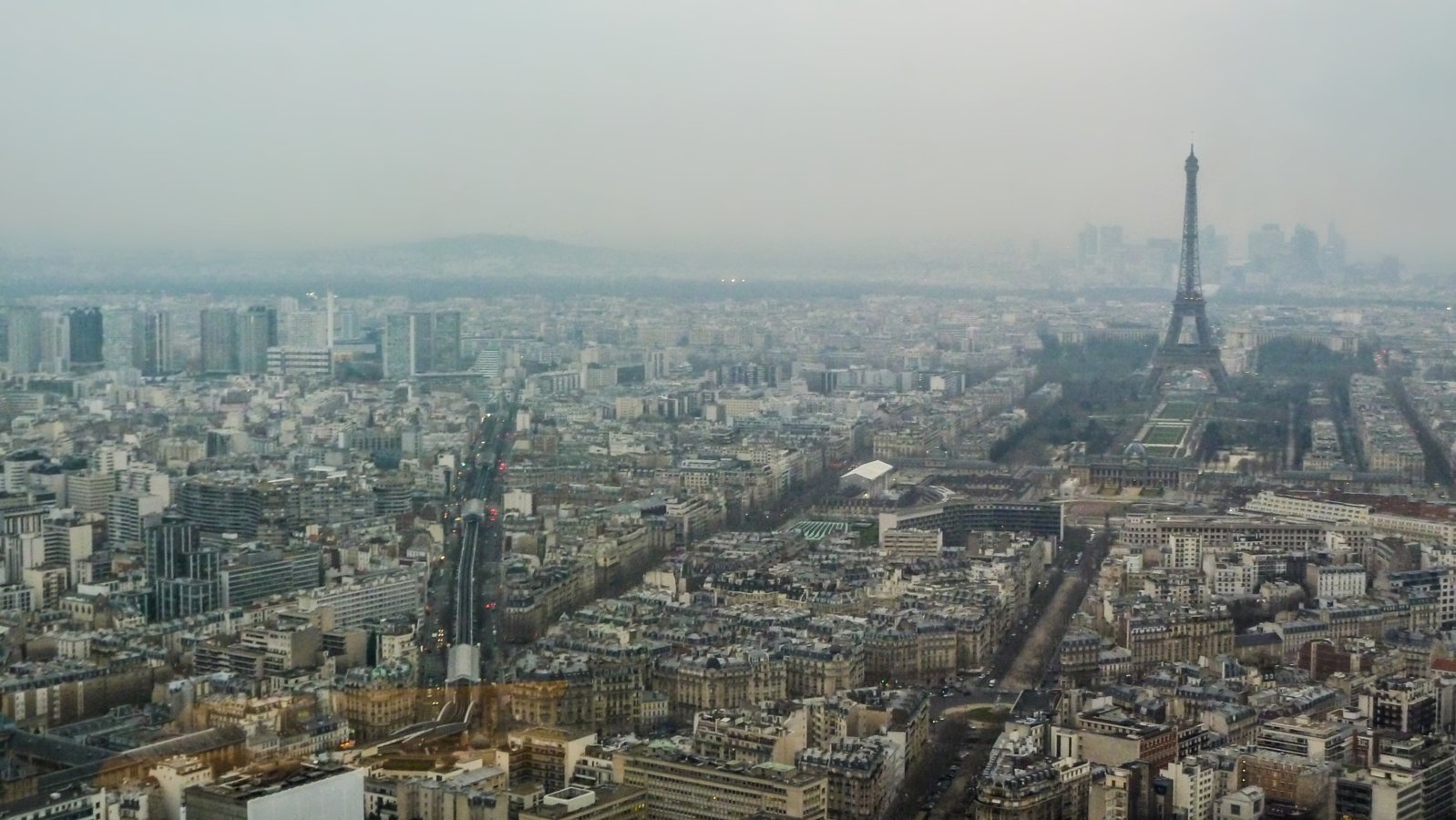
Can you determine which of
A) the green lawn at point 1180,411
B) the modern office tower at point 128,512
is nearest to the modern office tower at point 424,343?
the modern office tower at point 128,512

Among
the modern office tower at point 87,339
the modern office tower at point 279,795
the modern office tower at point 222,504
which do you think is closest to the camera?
the modern office tower at point 279,795

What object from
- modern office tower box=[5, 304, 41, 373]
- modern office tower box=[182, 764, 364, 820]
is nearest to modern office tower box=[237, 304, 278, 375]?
modern office tower box=[5, 304, 41, 373]

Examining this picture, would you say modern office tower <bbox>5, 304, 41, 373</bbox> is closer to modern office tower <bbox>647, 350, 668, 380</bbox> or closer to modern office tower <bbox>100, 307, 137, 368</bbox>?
modern office tower <bbox>100, 307, 137, 368</bbox>

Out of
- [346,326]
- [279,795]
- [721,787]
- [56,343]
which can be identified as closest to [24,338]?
[56,343]

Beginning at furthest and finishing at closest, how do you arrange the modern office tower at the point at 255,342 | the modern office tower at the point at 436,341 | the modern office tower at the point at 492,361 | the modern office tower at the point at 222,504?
the modern office tower at the point at 255,342
the modern office tower at the point at 436,341
the modern office tower at the point at 492,361
the modern office tower at the point at 222,504

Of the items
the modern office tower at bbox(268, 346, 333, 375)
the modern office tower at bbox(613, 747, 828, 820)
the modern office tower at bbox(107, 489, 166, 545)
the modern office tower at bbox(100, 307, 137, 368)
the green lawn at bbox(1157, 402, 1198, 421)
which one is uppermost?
the modern office tower at bbox(100, 307, 137, 368)

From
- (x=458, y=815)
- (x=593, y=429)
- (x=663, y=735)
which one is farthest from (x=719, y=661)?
(x=593, y=429)

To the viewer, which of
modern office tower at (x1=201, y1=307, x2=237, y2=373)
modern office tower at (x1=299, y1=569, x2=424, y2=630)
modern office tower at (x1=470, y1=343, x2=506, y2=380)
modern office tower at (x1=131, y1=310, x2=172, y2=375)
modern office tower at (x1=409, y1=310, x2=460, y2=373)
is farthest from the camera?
modern office tower at (x1=409, y1=310, x2=460, y2=373)

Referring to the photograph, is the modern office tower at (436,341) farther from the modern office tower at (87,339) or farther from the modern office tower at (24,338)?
the modern office tower at (24,338)
